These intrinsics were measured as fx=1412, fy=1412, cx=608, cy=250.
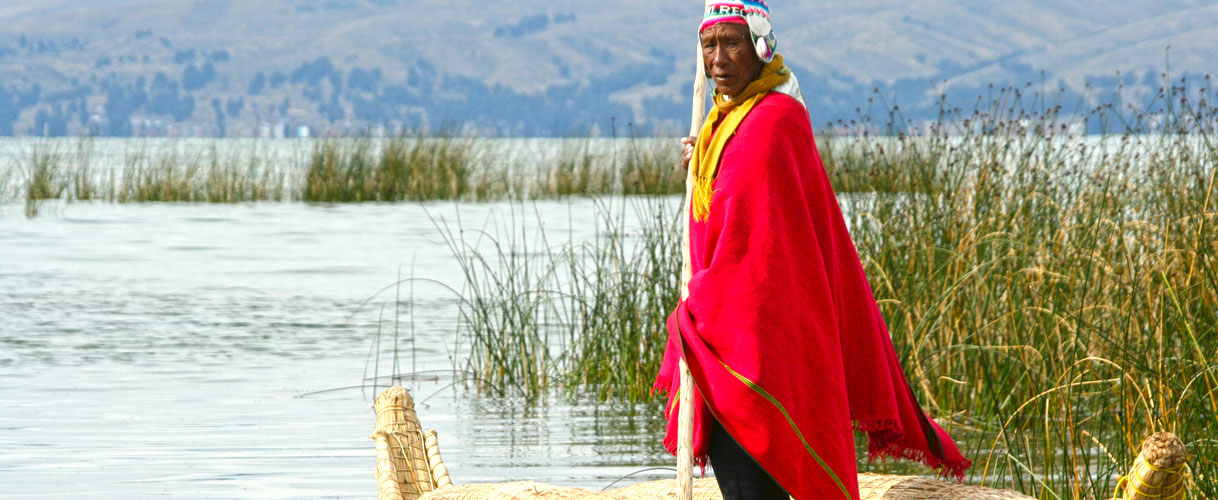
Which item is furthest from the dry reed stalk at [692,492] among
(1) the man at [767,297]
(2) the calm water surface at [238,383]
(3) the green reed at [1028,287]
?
(2) the calm water surface at [238,383]

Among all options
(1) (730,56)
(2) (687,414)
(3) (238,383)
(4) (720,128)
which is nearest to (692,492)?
(2) (687,414)

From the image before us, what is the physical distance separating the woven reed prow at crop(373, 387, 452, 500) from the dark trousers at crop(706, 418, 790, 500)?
581mm

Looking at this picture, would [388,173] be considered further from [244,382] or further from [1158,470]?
[1158,470]

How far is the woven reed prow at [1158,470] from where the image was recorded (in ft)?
6.03

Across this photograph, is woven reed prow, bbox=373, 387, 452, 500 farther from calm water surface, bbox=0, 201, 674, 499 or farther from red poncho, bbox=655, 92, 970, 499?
calm water surface, bbox=0, 201, 674, 499

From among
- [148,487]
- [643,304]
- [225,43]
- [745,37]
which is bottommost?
[148,487]

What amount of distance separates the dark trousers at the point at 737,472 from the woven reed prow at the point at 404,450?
0.58 m

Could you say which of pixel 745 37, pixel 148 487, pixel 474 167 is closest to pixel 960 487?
pixel 745 37

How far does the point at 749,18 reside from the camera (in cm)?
225

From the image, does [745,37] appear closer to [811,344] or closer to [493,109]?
[811,344]

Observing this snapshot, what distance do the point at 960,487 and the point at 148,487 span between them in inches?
111

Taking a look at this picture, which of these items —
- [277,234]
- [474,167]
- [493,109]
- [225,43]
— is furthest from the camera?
[225,43]

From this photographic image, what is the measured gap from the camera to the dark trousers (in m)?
2.31

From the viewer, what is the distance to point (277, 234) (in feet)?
50.4
